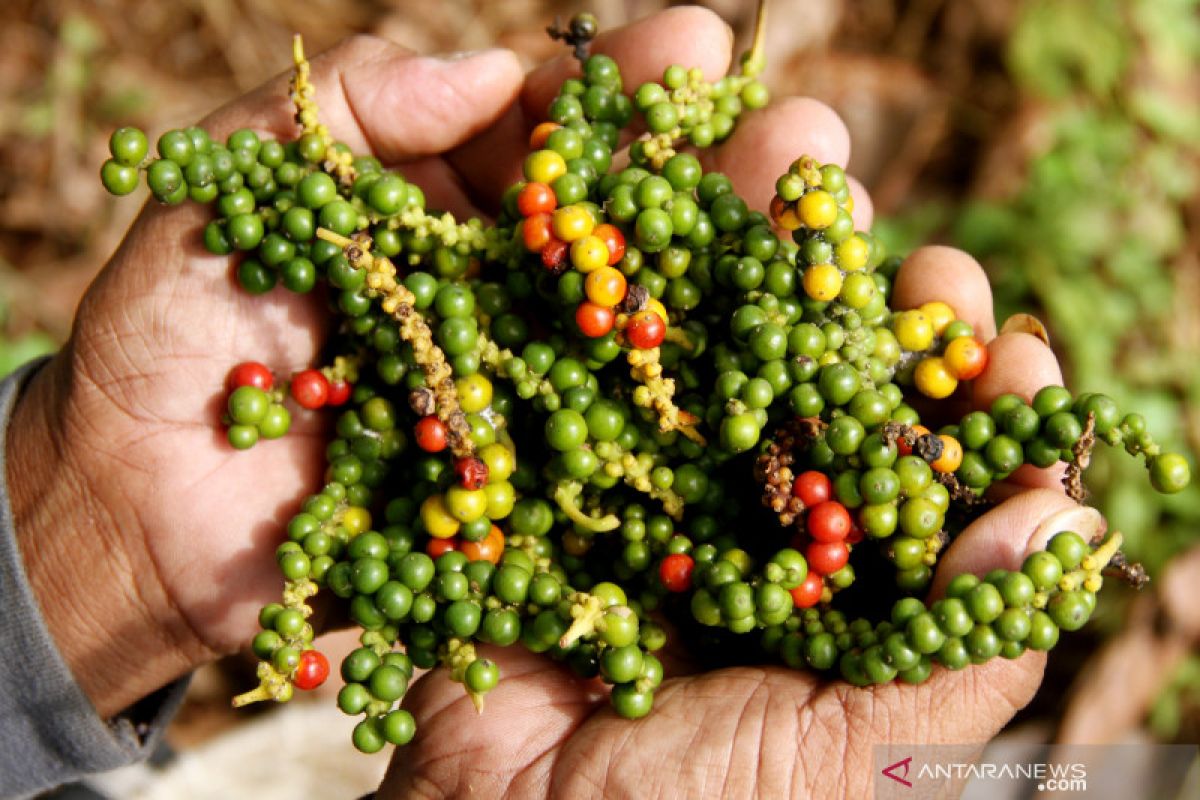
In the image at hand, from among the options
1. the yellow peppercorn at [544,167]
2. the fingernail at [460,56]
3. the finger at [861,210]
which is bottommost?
the finger at [861,210]

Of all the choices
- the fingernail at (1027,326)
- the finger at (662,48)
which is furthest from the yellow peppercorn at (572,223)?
the fingernail at (1027,326)

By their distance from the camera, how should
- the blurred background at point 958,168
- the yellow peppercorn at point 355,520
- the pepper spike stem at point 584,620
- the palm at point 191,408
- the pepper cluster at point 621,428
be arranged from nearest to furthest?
the pepper spike stem at point 584,620, the pepper cluster at point 621,428, the yellow peppercorn at point 355,520, the palm at point 191,408, the blurred background at point 958,168

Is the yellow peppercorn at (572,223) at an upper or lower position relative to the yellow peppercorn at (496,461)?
upper

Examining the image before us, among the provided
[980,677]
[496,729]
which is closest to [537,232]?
[496,729]

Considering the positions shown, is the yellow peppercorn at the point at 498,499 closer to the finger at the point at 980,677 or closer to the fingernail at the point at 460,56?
the finger at the point at 980,677

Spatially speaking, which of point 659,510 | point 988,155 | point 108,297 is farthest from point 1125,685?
point 108,297

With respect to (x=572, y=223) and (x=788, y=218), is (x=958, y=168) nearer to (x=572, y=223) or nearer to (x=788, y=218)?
(x=788, y=218)
